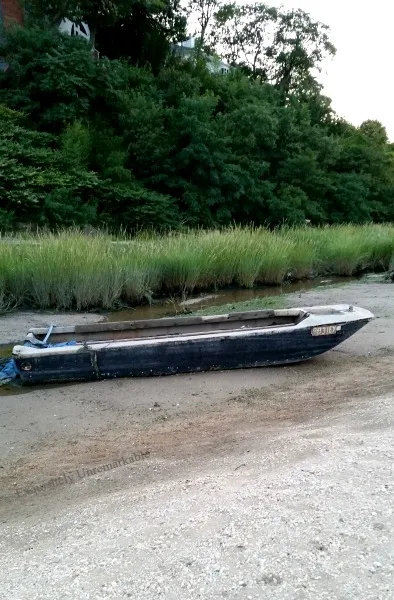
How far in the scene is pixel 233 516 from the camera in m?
3.22

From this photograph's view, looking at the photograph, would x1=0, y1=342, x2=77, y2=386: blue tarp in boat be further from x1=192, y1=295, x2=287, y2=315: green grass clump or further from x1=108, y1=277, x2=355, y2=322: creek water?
x1=192, y1=295, x2=287, y2=315: green grass clump

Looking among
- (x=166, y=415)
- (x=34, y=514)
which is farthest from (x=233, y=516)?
(x=166, y=415)

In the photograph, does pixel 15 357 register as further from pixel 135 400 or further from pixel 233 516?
pixel 233 516

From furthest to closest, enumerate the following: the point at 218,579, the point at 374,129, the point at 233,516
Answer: the point at 374,129, the point at 233,516, the point at 218,579

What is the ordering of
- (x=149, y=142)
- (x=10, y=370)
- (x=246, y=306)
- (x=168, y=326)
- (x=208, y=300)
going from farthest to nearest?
(x=149, y=142), (x=208, y=300), (x=246, y=306), (x=168, y=326), (x=10, y=370)

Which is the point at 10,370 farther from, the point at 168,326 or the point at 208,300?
the point at 208,300

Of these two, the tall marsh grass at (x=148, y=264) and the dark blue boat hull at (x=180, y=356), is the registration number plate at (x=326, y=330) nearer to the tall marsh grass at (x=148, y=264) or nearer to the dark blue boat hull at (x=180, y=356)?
the dark blue boat hull at (x=180, y=356)

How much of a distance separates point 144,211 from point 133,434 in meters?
18.7

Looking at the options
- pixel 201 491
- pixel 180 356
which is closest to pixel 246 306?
pixel 180 356

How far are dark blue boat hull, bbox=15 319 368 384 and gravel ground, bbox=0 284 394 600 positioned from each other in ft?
0.80

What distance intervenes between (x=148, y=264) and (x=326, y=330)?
6.59 metres

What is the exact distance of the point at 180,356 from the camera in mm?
6859

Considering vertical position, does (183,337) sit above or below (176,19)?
below

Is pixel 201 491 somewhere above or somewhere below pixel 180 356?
above
